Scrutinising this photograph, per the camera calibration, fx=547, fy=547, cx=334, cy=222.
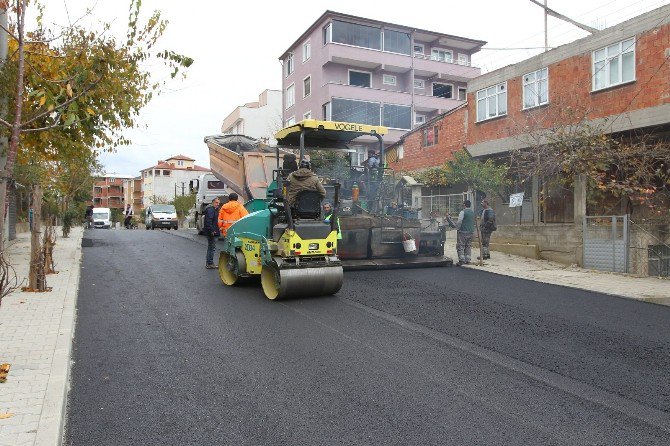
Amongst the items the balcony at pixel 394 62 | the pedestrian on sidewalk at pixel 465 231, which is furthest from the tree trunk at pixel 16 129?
the balcony at pixel 394 62

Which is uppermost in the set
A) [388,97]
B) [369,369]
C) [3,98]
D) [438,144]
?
[388,97]

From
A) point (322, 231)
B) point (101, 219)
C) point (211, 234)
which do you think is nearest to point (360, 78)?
point (101, 219)

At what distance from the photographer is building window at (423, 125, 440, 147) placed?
24000 mm

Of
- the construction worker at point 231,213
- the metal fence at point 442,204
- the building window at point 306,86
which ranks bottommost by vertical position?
the construction worker at point 231,213

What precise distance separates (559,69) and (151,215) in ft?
79.3

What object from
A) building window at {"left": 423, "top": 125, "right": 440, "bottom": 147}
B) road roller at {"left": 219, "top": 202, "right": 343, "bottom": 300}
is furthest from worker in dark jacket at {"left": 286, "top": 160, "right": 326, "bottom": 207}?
building window at {"left": 423, "top": 125, "right": 440, "bottom": 147}

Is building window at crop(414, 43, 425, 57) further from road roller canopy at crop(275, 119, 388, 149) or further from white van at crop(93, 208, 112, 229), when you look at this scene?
road roller canopy at crop(275, 119, 388, 149)

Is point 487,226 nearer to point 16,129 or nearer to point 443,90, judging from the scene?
point 16,129

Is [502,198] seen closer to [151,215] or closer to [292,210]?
[292,210]

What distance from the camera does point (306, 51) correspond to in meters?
38.0

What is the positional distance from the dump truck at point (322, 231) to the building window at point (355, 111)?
19.4 metres

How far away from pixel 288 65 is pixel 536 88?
25964 mm

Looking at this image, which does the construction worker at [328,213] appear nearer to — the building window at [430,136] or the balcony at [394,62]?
the building window at [430,136]

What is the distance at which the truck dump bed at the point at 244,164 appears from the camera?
1594 cm
